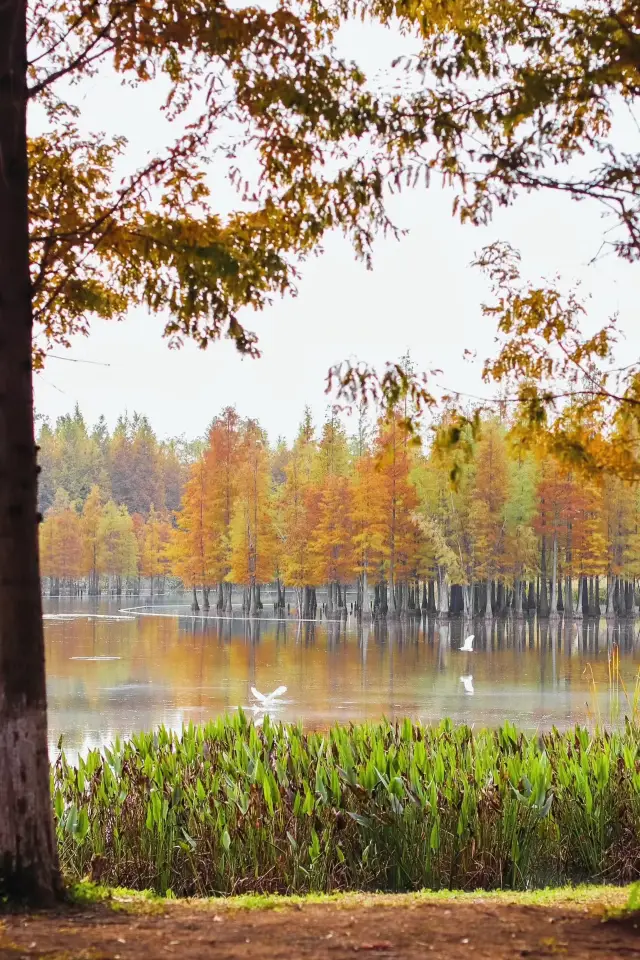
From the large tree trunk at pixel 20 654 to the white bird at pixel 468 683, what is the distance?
20949mm

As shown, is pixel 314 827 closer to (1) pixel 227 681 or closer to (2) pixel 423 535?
(1) pixel 227 681

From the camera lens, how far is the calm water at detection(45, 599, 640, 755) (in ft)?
71.3

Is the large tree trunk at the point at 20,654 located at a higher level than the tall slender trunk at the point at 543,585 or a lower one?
higher

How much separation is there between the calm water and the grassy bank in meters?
1.77

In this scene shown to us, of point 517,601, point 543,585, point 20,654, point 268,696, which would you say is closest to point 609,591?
point 517,601

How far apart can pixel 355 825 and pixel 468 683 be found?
20.8 meters

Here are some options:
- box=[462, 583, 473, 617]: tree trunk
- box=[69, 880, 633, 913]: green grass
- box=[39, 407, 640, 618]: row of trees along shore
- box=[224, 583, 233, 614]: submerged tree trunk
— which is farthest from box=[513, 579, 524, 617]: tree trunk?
box=[69, 880, 633, 913]: green grass

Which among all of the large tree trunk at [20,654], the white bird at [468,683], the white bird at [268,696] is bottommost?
the white bird at [468,683]

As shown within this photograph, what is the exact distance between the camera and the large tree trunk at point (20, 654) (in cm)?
562

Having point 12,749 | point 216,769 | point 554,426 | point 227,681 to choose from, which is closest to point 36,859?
point 12,749

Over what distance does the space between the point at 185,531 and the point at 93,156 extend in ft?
232

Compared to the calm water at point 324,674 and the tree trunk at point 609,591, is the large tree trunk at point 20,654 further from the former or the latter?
the tree trunk at point 609,591

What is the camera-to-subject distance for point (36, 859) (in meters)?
5.70

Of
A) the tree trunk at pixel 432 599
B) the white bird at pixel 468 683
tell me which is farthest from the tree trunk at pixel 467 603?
the white bird at pixel 468 683
